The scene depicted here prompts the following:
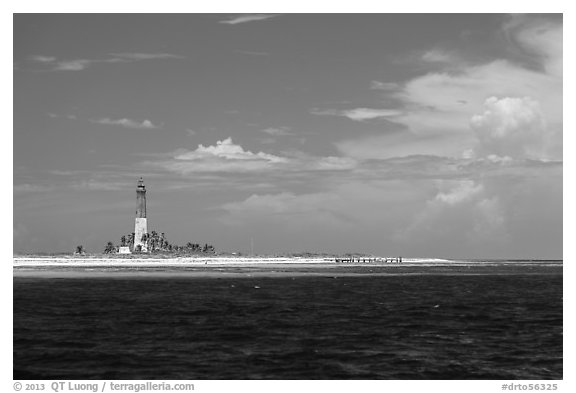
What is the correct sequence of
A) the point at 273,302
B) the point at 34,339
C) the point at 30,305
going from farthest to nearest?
the point at 273,302, the point at 30,305, the point at 34,339

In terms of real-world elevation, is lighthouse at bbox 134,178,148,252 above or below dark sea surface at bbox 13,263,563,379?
above

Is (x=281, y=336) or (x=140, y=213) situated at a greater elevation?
(x=140, y=213)

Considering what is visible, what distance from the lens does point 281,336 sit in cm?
4228

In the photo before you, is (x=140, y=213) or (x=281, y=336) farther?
(x=140, y=213)

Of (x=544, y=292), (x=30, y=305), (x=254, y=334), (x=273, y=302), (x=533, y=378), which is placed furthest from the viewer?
(x=544, y=292)

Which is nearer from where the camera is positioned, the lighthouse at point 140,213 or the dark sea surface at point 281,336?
the dark sea surface at point 281,336

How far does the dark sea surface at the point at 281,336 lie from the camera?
3250 centimetres

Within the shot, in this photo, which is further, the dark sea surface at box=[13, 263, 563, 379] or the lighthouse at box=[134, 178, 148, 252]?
the lighthouse at box=[134, 178, 148, 252]

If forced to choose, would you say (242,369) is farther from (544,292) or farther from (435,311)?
(544,292)

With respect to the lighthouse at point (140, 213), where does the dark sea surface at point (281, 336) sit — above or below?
below

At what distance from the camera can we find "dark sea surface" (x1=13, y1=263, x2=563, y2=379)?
3250 cm

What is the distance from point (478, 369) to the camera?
32.9 m

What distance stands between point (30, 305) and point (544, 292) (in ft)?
183
